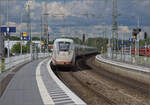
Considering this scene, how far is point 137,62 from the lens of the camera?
26625mm

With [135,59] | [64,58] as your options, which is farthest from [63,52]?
[135,59]

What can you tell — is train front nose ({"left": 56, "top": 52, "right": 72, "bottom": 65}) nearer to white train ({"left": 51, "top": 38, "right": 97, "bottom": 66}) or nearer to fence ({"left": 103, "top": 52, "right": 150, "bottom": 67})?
white train ({"left": 51, "top": 38, "right": 97, "bottom": 66})

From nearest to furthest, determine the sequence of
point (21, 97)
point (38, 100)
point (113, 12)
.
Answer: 1. point (38, 100)
2. point (21, 97)
3. point (113, 12)

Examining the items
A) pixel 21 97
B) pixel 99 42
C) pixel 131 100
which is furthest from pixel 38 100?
pixel 99 42

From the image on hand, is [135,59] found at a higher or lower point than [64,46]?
lower

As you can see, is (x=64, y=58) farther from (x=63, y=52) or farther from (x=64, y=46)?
(x=64, y=46)

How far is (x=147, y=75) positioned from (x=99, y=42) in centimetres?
11414

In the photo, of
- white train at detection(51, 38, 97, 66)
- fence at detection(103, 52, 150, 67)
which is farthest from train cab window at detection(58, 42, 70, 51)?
fence at detection(103, 52, 150, 67)

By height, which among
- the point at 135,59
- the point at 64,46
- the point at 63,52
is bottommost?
the point at 135,59

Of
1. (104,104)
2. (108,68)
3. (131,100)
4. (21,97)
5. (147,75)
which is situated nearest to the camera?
(21,97)

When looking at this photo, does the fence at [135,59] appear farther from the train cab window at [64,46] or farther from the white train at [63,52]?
the train cab window at [64,46]

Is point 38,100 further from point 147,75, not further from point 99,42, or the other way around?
point 99,42

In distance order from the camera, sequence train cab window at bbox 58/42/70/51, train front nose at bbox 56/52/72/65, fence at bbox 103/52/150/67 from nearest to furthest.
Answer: fence at bbox 103/52/150/67
train front nose at bbox 56/52/72/65
train cab window at bbox 58/42/70/51

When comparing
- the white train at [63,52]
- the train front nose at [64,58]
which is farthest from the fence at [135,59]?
the train front nose at [64,58]
